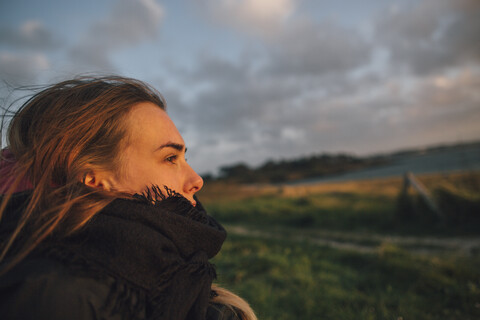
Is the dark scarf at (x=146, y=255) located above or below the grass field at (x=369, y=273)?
above

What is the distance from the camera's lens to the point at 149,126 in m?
1.66

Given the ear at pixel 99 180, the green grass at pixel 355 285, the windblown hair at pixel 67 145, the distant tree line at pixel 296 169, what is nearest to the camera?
the windblown hair at pixel 67 145

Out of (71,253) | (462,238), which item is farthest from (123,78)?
(462,238)

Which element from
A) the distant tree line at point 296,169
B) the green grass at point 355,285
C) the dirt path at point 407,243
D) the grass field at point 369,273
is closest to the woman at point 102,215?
the grass field at point 369,273

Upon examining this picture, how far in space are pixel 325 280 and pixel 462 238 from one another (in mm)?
6386

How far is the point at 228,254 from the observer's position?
6531mm

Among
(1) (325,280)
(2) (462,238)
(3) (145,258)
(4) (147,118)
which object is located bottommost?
(2) (462,238)

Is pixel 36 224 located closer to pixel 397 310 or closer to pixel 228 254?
pixel 397 310

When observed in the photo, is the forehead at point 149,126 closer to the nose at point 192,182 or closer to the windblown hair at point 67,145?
the windblown hair at point 67,145

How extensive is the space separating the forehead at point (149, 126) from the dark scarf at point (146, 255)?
14.8 inches

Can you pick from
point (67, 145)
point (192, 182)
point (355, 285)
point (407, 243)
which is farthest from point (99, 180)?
point (407, 243)

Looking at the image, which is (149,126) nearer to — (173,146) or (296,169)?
(173,146)

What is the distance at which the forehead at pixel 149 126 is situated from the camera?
1614mm

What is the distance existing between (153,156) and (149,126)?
0.19 metres
